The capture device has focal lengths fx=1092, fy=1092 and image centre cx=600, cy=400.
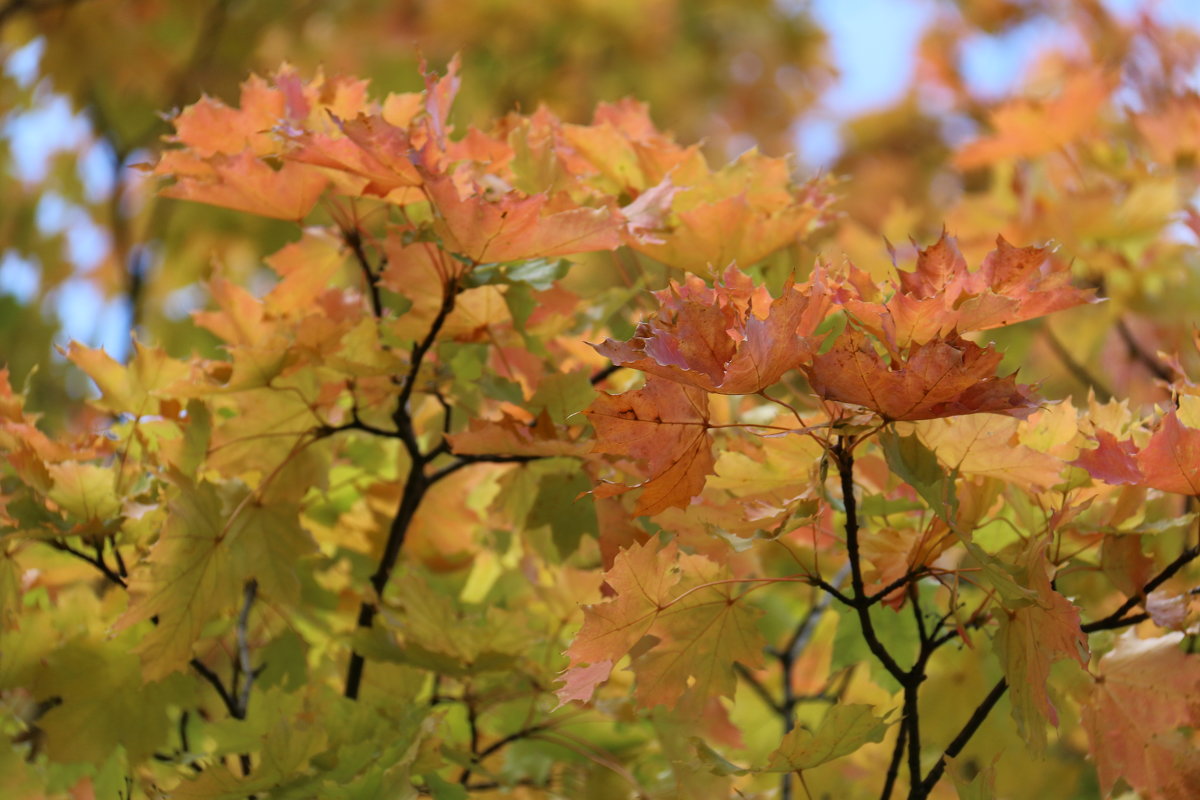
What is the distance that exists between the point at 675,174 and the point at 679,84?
3207 mm

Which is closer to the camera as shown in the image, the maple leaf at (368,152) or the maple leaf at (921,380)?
the maple leaf at (921,380)

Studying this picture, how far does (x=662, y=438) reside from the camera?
0.57m

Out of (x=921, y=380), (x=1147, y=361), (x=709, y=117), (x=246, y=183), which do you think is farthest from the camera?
(x=709, y=117)

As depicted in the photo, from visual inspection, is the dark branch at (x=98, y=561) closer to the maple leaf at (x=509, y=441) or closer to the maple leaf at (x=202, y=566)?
the maple leaf at (x=202, y=566)

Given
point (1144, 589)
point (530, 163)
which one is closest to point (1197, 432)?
point (1144, 589)

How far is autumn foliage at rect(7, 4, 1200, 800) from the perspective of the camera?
581mm

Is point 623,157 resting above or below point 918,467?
above

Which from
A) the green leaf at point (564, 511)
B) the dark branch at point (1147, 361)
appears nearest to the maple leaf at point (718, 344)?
the green leaf at point (564, 511)

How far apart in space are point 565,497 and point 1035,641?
1.08 ft

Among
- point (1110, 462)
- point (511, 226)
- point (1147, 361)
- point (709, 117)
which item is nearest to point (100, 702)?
point (511, 226)

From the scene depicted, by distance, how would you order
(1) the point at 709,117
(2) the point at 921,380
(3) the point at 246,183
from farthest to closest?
(1) the point at 709,117 < (3) the point at 246,183 < (2) the point at 921,380

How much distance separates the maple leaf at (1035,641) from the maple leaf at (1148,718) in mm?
150

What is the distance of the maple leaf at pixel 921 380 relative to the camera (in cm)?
52

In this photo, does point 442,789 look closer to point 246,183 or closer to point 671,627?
point 671,627
